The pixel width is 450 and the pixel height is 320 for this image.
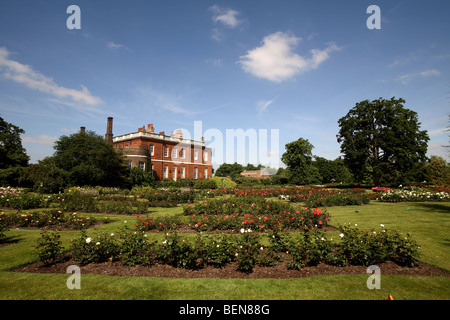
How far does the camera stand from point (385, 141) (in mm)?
26766

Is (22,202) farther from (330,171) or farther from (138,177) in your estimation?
(330,171)

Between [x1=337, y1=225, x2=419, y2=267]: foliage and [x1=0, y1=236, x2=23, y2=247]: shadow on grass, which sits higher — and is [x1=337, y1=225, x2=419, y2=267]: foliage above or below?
above

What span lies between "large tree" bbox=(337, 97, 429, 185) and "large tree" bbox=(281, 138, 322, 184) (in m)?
11.5

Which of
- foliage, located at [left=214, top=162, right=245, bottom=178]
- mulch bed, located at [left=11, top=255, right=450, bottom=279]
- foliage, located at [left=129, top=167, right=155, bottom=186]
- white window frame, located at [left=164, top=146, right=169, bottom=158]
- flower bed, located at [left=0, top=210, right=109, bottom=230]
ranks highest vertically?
white window frame, located at [left=164, top=146, right=169, bottom=158]

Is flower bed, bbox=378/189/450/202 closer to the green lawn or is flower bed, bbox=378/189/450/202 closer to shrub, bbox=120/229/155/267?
the green lawn

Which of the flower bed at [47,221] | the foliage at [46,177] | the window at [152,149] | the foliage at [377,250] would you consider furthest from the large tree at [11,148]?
the foliage at [377,250]

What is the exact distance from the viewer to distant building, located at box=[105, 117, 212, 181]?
114 ft

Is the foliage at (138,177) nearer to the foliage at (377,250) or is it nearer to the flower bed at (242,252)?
the flower bed at (242,252)

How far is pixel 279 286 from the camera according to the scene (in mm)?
3990

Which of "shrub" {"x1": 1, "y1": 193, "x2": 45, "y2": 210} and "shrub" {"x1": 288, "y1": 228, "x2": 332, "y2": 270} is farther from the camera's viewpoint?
"shrub" {"x1": 1, "y1": 193, "x2": 45, "y2": 210}

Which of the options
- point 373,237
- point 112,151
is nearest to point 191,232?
point 373,237

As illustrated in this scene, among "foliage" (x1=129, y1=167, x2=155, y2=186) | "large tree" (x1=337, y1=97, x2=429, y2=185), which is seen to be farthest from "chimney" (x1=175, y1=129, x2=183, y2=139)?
"large tree" (x1=337, y1=97, x2=429, y2=185)
